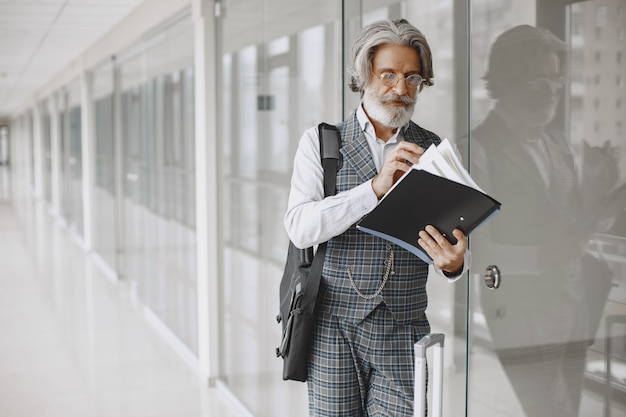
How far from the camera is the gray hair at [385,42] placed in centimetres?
233

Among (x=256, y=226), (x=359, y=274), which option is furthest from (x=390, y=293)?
(x=256, y=226)

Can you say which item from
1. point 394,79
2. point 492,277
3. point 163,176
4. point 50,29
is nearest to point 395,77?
point 394,79

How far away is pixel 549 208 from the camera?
2.54 m

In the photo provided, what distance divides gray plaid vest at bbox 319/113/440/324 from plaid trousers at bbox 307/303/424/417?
0.04 meters

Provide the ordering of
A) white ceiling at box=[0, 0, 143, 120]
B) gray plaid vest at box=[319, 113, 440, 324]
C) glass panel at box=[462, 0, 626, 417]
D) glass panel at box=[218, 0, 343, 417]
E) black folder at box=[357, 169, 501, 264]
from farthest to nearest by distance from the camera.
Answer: white ceiling at box=[0, 0, 143, 120] → glass panel at box=[218, 0, 343, 417] → gray plaid vest at box=[319, 113, 440, 324] → glass panel at box=[462, 0, 626, 417] → black folder at box=[357, 169, 501, 264]

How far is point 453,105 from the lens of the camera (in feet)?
9.75

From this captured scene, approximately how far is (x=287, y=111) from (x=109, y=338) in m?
3.86

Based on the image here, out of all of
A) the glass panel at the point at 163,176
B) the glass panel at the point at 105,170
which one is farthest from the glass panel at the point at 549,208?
the glass panel at the point at 105,170

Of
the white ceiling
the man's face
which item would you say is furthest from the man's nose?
the white ceiling

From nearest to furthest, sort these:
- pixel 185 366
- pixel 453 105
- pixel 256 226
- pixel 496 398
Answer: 1. pixel 496 398
2. pixel 453 105
3. pixel 256 226
4. pixel 185 366

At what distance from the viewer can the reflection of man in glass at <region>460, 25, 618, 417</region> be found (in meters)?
2.41

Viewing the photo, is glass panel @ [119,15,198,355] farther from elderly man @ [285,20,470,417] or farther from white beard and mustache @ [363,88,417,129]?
white beard and mustache @ [363,88,417,129]

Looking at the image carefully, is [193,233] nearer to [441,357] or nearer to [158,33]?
[158,33]

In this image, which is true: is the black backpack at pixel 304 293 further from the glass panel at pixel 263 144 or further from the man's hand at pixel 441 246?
the glass panel at pixel 263 144
